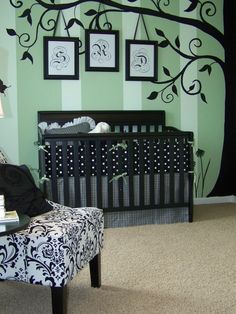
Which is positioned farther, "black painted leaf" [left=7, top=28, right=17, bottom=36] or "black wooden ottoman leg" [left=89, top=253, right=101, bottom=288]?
"black painted leaf" [left=7, top=28, right=17, bottom=36]

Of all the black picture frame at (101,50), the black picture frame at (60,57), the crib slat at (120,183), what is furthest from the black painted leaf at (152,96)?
the crib slat at (120,183)

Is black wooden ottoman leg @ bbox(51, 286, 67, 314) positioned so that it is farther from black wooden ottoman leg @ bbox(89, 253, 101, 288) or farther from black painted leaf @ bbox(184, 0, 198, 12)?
black painted leaf @ bbox(184, 0, 198, 12)

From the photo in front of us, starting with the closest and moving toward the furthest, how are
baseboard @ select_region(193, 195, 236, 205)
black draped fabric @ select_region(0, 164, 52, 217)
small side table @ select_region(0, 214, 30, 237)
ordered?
small side table @ select_region(0, 214, 30, 237)
black draped fabric @ select_region(0, 164, 52, 217)
baseboard @ select_region(193, 195, 236, 205)

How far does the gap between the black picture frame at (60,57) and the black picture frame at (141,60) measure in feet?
1.68

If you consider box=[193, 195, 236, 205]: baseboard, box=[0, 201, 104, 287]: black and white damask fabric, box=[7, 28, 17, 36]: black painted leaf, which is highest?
box=[7, 28, 17, 36]: black painted leaf

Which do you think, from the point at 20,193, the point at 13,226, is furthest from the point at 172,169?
the point at 13,226

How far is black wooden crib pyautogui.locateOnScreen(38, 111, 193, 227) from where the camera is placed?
334 cm

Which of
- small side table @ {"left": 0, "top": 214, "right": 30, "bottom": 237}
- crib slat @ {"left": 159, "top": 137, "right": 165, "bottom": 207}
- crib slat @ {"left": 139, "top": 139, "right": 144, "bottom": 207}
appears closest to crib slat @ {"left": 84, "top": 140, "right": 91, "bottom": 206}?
crib slat @ {"left": 139, "top": 139, "right": 144, "bottom": 207}

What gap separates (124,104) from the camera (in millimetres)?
4230

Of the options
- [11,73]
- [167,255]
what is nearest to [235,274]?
[167,255]

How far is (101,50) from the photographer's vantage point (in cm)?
409

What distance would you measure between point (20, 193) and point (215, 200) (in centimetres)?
282

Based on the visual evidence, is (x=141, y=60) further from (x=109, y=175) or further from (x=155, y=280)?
(x=155, y=280)

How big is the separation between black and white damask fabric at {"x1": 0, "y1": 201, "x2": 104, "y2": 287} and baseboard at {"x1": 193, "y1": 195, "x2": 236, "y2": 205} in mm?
2620
